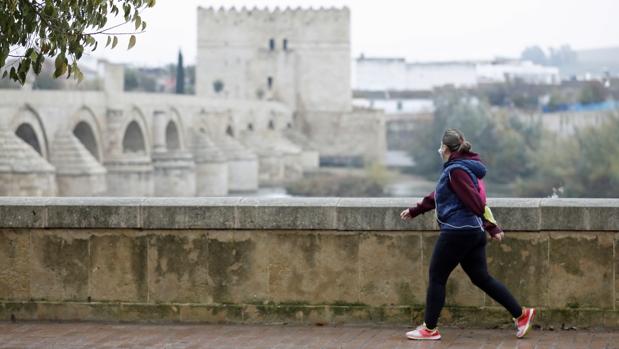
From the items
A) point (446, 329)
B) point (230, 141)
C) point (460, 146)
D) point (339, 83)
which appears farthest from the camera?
point (339, 83)

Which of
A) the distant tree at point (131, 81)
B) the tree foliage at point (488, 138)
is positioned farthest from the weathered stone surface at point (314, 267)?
the distant tree at point (131, 81)

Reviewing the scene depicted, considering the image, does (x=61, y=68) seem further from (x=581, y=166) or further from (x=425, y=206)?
(x=581, y=166)

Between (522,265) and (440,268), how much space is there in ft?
2.46

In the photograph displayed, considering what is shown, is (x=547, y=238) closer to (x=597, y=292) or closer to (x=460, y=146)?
(x=597, y=292)

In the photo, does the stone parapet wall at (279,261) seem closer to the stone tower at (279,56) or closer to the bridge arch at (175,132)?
the bridge arch at (175,132)

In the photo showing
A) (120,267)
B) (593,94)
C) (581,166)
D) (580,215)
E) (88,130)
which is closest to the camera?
(580,215)

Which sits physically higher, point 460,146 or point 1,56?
point 1,56

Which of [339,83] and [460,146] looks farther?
[339,83]

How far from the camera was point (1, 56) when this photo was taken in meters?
7.73

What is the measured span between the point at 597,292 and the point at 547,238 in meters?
0.40

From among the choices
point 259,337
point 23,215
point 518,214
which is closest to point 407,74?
point 23,215

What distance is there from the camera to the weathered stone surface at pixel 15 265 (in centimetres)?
835

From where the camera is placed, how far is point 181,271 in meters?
8.24

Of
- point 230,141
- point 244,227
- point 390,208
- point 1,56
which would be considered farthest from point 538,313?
point 230,141
